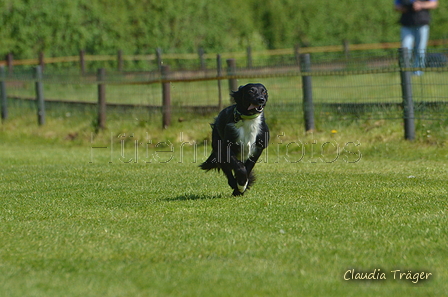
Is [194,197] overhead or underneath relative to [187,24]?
underneath

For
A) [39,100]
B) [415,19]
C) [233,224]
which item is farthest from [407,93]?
[39,100]

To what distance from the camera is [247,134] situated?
27.1 ft

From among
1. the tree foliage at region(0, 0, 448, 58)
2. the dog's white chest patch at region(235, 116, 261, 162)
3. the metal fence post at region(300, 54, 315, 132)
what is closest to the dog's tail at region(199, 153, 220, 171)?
the dog's white chest patch at region(235, 116, 261, 162)

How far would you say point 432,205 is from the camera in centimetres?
741

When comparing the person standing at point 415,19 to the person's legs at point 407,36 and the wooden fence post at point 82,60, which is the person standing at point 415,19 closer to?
the person's legs at point 407,36

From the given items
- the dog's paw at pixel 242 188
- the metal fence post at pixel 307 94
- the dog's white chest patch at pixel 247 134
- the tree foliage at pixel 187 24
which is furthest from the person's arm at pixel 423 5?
the tree foliage at pixel 187 24

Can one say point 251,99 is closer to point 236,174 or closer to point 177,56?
point 236,174

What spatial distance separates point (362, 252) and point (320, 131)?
8.64m

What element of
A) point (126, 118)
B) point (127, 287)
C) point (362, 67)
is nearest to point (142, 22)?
point (126, 118)

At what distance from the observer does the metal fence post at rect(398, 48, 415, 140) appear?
1275 centimetres

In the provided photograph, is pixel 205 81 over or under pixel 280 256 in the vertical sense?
over

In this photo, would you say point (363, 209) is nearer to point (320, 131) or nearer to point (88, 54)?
point (320, 131)

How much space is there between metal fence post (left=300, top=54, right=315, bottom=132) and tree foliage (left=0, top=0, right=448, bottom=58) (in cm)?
1662

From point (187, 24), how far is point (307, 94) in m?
18.6
